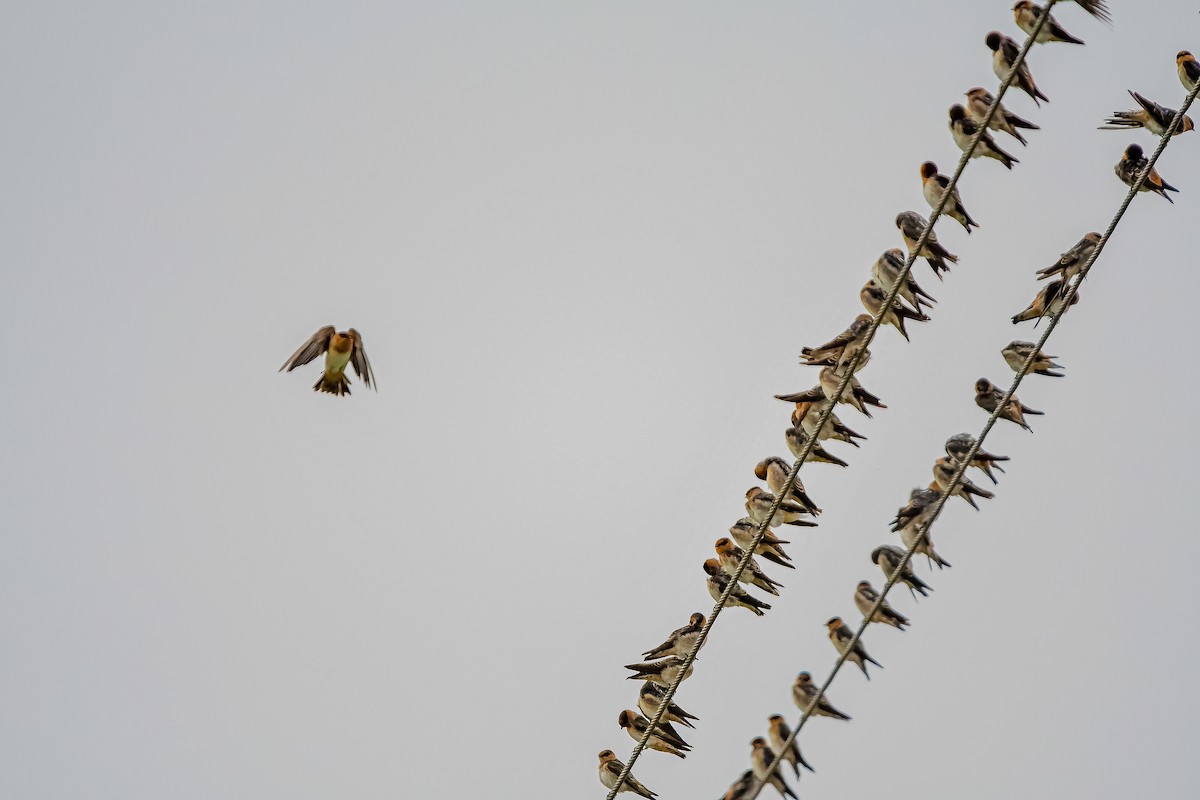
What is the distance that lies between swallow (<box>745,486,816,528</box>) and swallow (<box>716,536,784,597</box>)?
41 centimetres

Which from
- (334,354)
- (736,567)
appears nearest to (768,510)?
(736,567)

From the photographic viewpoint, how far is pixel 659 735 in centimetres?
1312

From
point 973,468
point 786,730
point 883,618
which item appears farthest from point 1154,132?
point 786,730

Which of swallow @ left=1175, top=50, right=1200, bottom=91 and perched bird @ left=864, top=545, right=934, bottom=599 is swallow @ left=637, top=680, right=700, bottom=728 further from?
swallow @ left=1175, top=50, right=1200, bottom=91

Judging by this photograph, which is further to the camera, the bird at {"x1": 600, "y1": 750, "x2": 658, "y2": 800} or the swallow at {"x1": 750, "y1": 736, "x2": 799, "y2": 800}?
the bird at {"x1": 600, "y1": 750, "x2": 658, "y2": 800}

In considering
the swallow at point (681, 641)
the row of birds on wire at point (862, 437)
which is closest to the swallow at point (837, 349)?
the row of birds on wire at point (862, 437)

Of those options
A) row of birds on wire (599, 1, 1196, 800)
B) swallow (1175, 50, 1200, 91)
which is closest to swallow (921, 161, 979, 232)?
row of birds on wire (599, 1, 1196, 800)

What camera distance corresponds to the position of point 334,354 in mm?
14000

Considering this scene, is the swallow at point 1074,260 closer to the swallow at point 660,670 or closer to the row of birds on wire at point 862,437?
the row of birds on wire at point 862,437

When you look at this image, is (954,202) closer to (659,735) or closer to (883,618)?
(883,618)

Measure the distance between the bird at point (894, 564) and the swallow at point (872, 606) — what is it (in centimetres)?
21

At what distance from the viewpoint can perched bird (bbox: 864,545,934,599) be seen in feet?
39.8

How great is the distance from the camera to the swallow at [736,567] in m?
13.8

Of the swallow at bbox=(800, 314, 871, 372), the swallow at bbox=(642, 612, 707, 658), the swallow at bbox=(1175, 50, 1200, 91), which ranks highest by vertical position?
the swallow at bbox=(1175, 50, 1200, 91)
